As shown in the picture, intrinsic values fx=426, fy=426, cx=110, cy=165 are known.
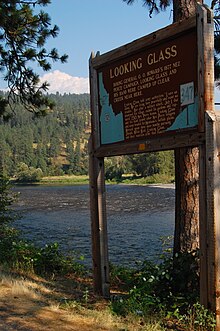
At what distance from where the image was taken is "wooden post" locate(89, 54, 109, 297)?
249 inches

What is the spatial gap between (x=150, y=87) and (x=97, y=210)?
2.08 meters

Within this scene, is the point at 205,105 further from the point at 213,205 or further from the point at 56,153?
the point at 56,153

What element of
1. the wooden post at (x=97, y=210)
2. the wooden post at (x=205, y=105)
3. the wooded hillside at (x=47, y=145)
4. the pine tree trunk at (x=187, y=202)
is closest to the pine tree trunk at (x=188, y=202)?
the pine tree trunk at (x=187, y=202)

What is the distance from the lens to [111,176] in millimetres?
94625

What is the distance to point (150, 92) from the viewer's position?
5309 millimetres

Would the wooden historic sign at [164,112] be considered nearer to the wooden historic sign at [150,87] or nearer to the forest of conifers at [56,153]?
the wooden historic sign at [150,87]

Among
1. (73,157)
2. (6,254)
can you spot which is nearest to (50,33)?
(6,254)

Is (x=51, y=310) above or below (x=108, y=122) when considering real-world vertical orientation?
below

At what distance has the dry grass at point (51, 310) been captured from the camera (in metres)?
4.62

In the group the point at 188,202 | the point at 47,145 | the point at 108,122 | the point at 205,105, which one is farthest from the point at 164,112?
the point at 47,145

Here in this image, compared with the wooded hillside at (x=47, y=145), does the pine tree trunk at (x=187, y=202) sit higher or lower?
A: lower

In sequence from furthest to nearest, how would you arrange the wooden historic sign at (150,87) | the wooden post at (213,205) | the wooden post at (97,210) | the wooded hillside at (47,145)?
the wooded hillside at (47,145), the wooden post at (97,210), the wooden historic sign at (150,87), the wooden post at (213,205)

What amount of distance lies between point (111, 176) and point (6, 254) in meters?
86.0

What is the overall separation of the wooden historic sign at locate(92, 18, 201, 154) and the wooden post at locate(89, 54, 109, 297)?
0.10 m
